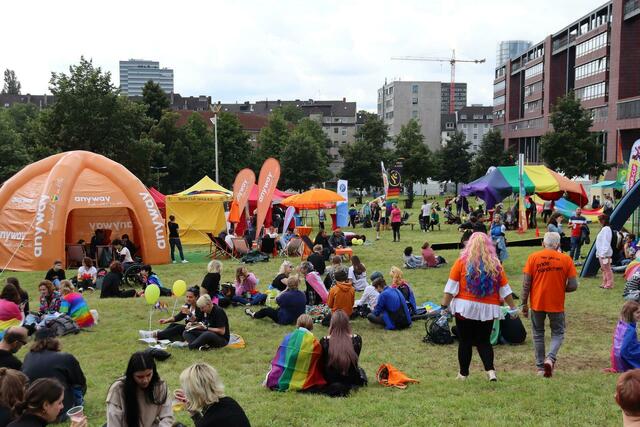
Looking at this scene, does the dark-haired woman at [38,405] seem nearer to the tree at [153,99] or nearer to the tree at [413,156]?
the tree at [153,99]

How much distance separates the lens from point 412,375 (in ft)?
25.6

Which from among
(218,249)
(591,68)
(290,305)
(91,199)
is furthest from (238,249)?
(591,68)

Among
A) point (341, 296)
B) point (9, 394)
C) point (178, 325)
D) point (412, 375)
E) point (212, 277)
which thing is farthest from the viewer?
point (212, 277)

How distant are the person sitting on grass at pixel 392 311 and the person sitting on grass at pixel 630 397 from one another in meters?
7.06

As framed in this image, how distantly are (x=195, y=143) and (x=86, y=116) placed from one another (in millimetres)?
22309

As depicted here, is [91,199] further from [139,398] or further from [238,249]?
[139,398]

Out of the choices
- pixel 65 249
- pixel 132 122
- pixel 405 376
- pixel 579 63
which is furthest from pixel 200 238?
pixel 579 63

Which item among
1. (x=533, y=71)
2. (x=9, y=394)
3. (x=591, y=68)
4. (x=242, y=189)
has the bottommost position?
(x=9, y=394)

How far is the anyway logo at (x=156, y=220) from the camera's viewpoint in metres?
19.1

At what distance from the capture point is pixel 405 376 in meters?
7.48

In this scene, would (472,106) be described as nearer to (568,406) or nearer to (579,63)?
(579,63)

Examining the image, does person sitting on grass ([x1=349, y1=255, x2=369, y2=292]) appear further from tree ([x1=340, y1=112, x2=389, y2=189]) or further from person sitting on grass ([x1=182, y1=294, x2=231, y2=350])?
tree ([x1=340, y1=112, x2=389, y2=189])

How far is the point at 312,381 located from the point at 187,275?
1072 cm

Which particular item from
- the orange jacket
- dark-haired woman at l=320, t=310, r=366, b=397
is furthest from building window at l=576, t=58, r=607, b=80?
dark-haired woman at l=320, t=310, r=366, b=397
